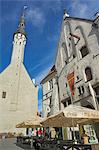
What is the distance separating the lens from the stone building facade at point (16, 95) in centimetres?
3259

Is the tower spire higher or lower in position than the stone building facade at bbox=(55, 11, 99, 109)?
higher

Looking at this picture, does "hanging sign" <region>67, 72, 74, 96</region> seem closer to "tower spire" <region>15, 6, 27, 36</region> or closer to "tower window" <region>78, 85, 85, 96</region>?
"tower window" <region>78, 85, 85, 96</region>

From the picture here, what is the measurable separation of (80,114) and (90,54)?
10362mm

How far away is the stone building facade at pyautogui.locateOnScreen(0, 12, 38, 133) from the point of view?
32.6 m

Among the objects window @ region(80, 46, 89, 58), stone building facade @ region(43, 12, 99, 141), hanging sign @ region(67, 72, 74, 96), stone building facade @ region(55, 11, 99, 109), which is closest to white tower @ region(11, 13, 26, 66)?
stone building facade @ region(43, 12, 99, 141)

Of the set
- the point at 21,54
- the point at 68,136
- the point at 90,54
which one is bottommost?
→ the point at 68,136

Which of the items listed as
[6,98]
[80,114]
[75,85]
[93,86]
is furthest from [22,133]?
[80,114]

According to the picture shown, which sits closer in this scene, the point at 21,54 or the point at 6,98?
the point at 6,98

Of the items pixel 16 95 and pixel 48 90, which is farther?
pixel 16 95

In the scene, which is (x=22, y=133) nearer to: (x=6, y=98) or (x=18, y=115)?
(x=18, y=115)

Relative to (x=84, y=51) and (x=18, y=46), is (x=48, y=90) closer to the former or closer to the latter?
(x=84, y=51)

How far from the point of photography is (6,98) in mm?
34062

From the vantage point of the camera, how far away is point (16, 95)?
3519cm

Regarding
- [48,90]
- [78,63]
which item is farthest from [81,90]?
[48,90]
